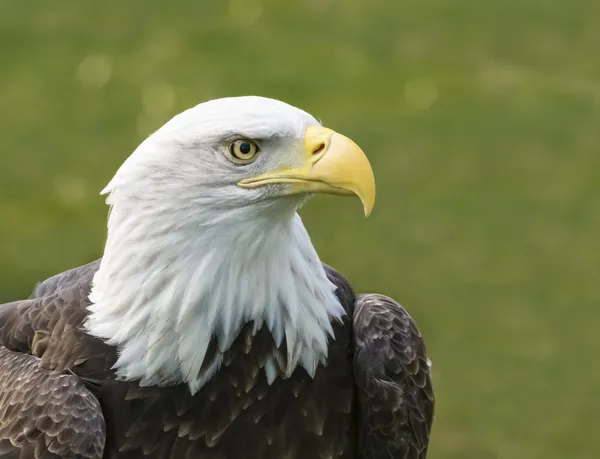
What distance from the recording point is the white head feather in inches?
121

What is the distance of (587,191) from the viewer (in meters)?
8.73

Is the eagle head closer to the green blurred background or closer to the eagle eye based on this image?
the eagle eye

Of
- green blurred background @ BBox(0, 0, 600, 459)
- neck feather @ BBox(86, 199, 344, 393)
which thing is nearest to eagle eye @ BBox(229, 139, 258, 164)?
neck feather @ BBox(86, 199, 344, 393)

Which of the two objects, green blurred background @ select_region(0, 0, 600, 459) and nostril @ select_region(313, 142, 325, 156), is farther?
green blurred background @ select_region(0, 0, 600, 459)

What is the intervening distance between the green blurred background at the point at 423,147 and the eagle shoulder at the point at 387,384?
2883mm

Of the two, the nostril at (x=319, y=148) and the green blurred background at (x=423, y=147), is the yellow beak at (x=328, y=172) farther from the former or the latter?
the green blurred background at (x=423, y=147)

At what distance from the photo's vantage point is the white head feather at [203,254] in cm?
306

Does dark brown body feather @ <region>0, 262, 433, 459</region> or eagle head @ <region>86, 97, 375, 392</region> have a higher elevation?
eagle head @ <region>86, 97, 375, 392</region>

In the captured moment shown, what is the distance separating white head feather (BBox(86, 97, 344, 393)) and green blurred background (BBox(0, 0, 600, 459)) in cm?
335

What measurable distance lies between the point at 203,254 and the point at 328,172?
438mm

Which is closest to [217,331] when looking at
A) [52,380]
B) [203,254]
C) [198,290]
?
[198,290]

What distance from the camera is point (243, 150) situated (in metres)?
3.06

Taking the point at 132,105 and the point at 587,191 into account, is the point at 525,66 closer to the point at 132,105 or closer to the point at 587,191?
the point at 587,191

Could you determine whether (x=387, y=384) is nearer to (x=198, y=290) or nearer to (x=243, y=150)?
(x=198, y=290)
